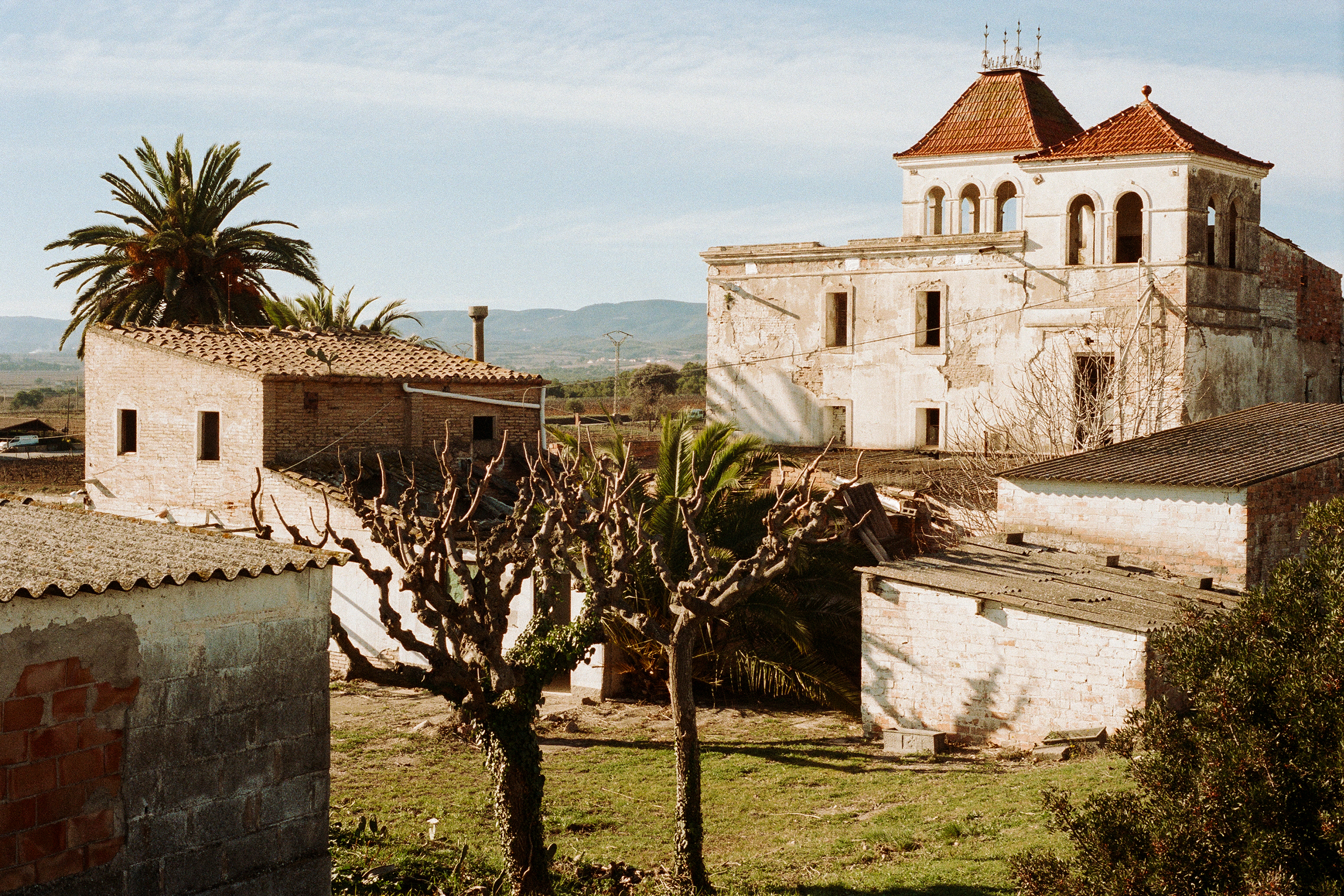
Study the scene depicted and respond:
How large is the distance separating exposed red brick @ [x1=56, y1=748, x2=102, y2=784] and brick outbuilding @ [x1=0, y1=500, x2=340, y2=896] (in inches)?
0.4

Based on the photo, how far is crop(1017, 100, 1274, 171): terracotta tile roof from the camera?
29844mm

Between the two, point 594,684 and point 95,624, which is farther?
point 594,684

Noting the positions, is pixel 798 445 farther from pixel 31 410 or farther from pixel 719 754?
pixel 31 410

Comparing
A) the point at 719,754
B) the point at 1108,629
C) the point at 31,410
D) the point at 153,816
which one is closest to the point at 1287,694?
the point at 153,816

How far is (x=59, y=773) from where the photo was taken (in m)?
8.63

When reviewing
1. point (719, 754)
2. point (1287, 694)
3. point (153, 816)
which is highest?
point (1287, 694)

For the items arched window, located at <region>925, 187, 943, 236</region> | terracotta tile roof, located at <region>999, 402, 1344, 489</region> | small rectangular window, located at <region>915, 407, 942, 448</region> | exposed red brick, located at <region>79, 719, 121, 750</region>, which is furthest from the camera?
arched window, located at <region>925, 187, 943, 236</region>

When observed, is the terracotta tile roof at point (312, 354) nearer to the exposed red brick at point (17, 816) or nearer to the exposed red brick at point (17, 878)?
the exposed red brick at point (17, 816)

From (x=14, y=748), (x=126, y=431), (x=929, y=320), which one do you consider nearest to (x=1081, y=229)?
(x=929, y=320)

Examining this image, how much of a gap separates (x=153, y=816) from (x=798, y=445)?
26.3 meters

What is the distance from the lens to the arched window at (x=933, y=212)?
1510 inches

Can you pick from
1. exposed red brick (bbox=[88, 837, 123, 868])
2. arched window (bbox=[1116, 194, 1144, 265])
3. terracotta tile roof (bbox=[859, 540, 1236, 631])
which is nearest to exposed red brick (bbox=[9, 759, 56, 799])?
exposed red brick (bbox=[88, 837, 123, 868])

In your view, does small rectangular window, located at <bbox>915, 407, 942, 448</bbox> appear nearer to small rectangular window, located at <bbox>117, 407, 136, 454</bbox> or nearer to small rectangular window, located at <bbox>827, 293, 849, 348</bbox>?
small rectangular window, located at <bbox>827, 293, 849, 348</bbox>

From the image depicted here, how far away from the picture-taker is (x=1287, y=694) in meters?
7.03
